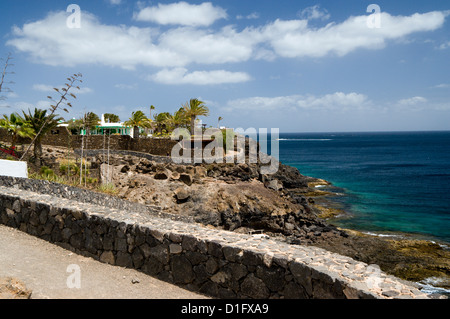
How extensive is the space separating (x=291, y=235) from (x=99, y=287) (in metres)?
17.0

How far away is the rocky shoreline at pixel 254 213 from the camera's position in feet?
62.0

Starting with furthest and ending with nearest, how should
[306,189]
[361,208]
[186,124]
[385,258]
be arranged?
[186,124] < [306,189] < [361,208] < [385,258]

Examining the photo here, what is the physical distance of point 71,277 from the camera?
6.59 m

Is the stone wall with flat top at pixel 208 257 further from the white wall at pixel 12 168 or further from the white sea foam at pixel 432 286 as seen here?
the white sea foam at pixel 432 286

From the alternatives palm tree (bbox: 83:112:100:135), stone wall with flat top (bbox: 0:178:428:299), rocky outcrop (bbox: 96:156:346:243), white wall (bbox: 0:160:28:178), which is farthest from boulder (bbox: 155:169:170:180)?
stone wall with flat top (bbox: 0:178:428:299)

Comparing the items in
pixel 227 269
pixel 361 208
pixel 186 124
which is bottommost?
pixel 361 208

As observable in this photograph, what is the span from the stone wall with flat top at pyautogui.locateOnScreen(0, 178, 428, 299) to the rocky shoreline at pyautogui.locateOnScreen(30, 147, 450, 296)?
984cm

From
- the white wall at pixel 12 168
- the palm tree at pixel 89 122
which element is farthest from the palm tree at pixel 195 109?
the white wall at pixel 12 168

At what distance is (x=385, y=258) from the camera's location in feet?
62.7

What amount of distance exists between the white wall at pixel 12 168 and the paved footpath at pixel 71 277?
7775 mm

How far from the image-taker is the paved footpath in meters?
6.03

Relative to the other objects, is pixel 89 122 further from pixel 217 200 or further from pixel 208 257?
pixel 208 257
